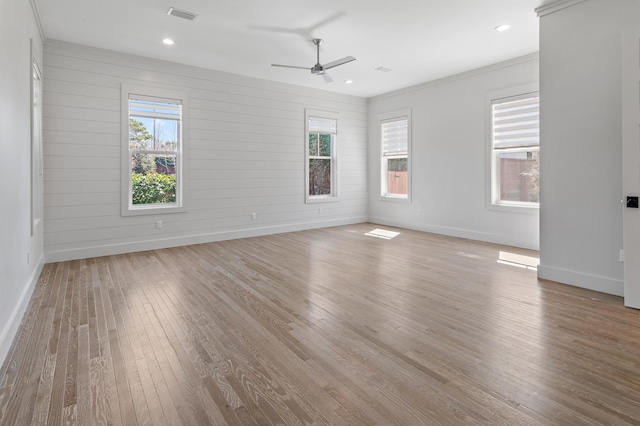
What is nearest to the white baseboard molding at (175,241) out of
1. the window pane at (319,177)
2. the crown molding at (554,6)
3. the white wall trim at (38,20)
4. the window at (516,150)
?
the window pane at (319,177)

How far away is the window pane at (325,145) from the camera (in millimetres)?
7609

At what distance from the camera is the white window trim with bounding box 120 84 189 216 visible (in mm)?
5105

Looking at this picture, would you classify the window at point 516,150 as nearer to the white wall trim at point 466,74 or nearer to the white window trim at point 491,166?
the white window trim at point 491,166

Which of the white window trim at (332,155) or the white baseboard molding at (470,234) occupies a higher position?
the white window trim at (332,155)

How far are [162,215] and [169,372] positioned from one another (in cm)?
399

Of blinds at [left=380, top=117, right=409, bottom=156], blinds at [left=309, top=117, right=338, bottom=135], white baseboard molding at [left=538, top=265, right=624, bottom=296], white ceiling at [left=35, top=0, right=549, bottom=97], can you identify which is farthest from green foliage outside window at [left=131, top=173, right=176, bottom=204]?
white baseboard molding at [left=538, top=265, right=624, bottom=296]

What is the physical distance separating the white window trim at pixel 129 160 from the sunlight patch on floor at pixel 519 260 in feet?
16.0

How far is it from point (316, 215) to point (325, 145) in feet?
5.16

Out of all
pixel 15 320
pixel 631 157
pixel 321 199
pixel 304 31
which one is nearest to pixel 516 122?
pixel 631 157

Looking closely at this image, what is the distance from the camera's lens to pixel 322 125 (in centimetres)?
752

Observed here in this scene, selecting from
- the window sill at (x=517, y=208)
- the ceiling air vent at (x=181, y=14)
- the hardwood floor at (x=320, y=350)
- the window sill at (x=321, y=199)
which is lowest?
the hardwood floor at (x=320, y=350)

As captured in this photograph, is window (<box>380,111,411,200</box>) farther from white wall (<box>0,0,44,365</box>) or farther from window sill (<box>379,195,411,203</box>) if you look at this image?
white wall (<box>0,0,44,365</box>)

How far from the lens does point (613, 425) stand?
1559 mm

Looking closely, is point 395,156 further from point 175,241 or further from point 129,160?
point 129,160
